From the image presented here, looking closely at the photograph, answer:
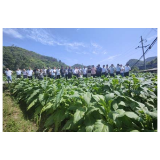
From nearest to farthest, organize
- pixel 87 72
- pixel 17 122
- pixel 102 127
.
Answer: pixel 102 127, pixel 17 122, pixel 87 72

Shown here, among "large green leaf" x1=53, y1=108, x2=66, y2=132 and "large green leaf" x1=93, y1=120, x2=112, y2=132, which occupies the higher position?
"large green leaf" x1=93, y1=120, x2=112, y2=132

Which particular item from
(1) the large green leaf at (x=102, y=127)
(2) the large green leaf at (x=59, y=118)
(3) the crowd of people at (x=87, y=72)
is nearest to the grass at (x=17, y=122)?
(2) the large green leaf at (x=59, y=118)

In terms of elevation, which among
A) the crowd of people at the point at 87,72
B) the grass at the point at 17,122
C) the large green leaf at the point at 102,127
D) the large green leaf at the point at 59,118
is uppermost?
the crowd of people at the point at 87,72

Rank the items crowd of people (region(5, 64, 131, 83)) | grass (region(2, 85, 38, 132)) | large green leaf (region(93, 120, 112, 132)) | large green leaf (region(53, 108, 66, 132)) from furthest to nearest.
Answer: crowd of people (region(5, 64, 131, 83)) < grass (region(2, 85, 38, 132)) < large green leaf (region(53, 108, 66, 132)) < large green leaf (region(93, 120, 112, 132))

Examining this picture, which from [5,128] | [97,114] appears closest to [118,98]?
[97,114]

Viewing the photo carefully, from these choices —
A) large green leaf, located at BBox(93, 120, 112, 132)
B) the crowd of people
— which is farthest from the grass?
the crowd of people

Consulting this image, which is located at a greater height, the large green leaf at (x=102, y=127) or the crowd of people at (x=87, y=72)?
the crowd of people at (x=87, y=72)

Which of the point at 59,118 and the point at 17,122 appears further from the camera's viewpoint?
the point at 17,122

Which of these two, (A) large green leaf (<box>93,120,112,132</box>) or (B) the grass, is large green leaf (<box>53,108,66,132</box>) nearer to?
(B) the grass

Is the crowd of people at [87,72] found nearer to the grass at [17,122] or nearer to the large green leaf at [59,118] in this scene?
the grass at [17,122]

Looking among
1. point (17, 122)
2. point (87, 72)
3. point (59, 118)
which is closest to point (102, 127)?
point (59, 118)

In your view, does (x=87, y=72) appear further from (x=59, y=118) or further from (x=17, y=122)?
(x=59, y=118)

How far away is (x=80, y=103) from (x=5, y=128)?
2255 millimetres
